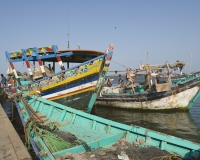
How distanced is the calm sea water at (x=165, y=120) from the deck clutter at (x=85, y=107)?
1.83 ft

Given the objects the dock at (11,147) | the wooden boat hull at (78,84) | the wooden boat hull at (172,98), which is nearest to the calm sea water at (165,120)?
the wooden boat hull at (172,98)

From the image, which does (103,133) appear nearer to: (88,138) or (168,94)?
(88,138)

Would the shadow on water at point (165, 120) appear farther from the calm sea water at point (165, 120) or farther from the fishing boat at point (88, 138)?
the fishing boat at point (88, 138)

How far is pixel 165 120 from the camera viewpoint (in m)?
9.66

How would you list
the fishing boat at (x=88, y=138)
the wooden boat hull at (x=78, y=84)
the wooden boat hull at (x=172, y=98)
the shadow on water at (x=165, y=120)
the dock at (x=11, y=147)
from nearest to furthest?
1. the fishing boat at (x=88, y=138)
2. the dock at (x=11, y=147)
3. the shadow on water at (x=165, y=120)
4. the wooden boat hull at (x=78, y=84)
5. the wooden boat hull at (x=172, y=98)

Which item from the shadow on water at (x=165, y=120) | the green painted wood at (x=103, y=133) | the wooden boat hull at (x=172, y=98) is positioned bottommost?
the shadow on water at (x=165, y=120)

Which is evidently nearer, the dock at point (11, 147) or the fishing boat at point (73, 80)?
the dock at point (11, 147)

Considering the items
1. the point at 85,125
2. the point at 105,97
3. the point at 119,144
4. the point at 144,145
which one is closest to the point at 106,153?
the point at 119,144

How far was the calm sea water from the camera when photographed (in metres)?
7.79

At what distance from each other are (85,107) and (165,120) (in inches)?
187

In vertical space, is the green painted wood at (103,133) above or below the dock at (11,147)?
above

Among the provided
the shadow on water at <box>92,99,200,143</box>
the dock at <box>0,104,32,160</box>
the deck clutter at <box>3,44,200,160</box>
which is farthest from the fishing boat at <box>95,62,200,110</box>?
the dock at <box>0,104,32,160</box>

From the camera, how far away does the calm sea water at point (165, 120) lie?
7793 mm

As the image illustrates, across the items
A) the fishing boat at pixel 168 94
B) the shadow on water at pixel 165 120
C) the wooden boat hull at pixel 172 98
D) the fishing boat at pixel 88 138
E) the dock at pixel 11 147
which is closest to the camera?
the fishing boat at pixel 88 138
